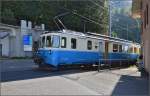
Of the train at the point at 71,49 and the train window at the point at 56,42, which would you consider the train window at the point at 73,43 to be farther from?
the train window at the point at 56,42

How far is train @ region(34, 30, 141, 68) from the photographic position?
25.6 m

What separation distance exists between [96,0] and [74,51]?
38.6 metres

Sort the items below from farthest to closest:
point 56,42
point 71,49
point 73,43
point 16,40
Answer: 1. point 16,40
2. point 73,43
3. point 71,49
4. point 56,42

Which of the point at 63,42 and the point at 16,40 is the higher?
the point at 16,40

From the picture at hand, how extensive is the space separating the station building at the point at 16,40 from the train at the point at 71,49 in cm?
2512

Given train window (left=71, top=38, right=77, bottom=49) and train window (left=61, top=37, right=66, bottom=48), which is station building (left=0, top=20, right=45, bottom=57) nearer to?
train window (left=71, top=38, right=77, bottom=49)

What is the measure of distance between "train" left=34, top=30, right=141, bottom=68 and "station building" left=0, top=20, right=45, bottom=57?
82.4 feet

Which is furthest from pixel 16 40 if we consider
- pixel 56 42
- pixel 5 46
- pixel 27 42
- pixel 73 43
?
pixel 56 42

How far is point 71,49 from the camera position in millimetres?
26766

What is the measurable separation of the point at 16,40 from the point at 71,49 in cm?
3121

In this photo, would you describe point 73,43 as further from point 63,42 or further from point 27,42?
point 27,42

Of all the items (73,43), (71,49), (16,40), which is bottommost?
(71,49)

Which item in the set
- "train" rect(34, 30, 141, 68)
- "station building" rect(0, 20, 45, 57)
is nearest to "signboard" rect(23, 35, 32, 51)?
"station building" rect(0, 20, 45, 57)

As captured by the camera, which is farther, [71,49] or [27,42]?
[27,42]
